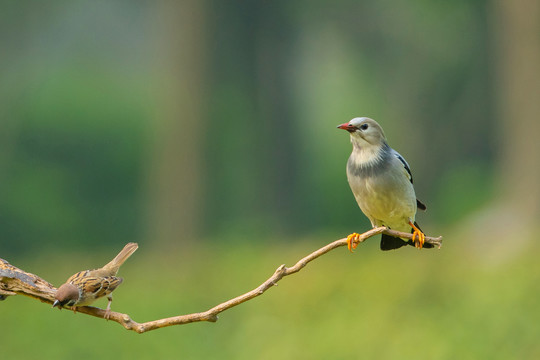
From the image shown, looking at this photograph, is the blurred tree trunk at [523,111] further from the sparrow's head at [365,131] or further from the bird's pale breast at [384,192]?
the sparrow's head at [365,131]

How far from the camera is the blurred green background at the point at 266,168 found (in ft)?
31.2

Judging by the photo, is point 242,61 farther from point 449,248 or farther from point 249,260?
point 449,248

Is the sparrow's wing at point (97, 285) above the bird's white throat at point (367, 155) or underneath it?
underneath

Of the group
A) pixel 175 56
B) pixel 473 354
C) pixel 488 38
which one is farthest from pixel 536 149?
pixel 488 38

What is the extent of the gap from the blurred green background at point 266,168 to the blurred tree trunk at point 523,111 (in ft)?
0.14

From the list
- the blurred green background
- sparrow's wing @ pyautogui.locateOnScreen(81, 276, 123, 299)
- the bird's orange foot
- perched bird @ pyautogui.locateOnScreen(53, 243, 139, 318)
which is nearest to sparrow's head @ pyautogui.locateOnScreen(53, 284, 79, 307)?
perched bird @ pyautogui.locateOnScreen(53, 243, 139, 318)

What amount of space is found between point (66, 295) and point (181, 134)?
46.4 ft

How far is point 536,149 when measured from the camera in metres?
13.1

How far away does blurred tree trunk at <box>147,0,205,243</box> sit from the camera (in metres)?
16.9

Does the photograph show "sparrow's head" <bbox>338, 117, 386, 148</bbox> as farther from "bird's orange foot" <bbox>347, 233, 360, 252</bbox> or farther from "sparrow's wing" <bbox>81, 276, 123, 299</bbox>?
"sparrow's wing" <bbox>81, 276, 123, 299</bbox>

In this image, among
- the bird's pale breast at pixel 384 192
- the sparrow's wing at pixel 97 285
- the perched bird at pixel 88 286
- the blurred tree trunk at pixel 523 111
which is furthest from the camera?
the blurred tree trunk at pixel 523 111

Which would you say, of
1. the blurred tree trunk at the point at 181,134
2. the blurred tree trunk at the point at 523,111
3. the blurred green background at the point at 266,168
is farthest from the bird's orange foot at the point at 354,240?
the blurred tree trunk at the point at 181,134

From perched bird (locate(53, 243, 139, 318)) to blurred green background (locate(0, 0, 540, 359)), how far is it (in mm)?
4760

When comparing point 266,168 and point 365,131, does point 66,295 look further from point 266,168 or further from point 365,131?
point 266,168
